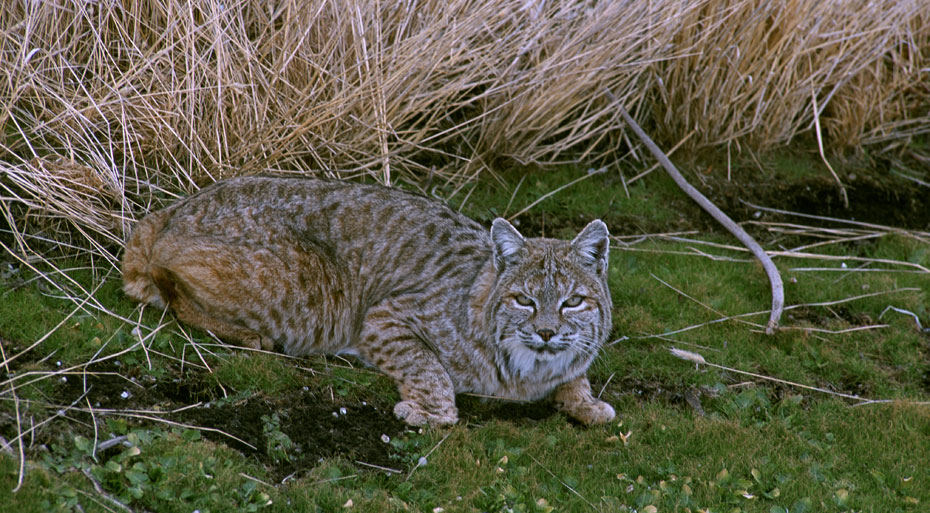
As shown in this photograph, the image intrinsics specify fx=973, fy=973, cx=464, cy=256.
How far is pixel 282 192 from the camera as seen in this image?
21.0 ft

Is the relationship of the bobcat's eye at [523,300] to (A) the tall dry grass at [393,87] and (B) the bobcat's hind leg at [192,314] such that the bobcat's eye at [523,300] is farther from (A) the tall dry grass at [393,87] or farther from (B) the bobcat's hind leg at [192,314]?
(A) the tall dry grass at [393,87]

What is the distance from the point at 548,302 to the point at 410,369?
95cm

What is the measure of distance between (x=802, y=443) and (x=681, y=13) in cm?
Result: 399

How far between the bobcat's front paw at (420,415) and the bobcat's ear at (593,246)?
4.22ft

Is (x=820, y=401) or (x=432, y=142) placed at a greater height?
(x=432, y=142)

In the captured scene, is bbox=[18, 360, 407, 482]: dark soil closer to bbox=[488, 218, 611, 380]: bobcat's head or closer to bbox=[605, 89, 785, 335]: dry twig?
bbox=[488, 218, 611, 380]: bobcat's head

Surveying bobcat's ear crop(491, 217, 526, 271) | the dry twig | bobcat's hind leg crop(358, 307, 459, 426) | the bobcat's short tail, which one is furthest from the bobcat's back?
the dry twig

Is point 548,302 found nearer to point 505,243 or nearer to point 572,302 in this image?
point 572,302

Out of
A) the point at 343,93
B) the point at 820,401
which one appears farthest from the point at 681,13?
the point at 820,401

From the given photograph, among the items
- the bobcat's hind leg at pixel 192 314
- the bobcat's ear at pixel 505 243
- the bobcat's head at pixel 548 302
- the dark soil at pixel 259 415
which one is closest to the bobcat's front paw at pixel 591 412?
the bobcat's head at pixel 548 302

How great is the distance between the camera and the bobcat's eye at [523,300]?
5.96 metres

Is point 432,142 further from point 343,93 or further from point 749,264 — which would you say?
point 749,264

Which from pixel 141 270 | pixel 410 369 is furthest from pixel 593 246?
pixel 141 270

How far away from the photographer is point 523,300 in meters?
5.98
